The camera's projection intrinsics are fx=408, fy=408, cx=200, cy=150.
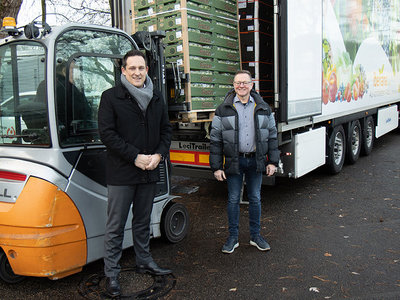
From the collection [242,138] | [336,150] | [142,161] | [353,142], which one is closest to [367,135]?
[353,142]

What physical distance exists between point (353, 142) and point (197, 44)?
204 inches

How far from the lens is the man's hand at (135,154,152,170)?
333cm

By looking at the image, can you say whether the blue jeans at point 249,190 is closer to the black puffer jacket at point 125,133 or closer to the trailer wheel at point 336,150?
the black puffer jacket at point 125,133

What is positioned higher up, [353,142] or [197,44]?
[197,44]

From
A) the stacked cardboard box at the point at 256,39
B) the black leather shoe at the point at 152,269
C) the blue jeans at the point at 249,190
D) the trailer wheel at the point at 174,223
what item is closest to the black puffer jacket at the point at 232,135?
the blue jeans at the point at 249,190

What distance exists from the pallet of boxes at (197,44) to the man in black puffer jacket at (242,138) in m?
0.83

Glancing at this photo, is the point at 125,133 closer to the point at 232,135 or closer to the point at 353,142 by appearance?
the point at 232,135

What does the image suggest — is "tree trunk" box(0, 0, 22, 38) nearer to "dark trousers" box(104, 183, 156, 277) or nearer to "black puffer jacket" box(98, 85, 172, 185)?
"black puffer jacket" box(98, 85, 172, 185)

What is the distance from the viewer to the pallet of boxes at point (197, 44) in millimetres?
4844

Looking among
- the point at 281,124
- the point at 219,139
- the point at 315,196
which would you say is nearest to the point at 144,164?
the point at 219,139

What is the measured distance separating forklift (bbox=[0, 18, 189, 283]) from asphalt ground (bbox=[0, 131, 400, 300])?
0.45m

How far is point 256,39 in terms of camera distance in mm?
5637

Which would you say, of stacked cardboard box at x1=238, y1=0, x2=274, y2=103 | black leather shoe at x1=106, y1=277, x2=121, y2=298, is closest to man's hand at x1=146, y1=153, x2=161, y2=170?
black leather shoe at x1=106, y1=277, x2=121, y2=298

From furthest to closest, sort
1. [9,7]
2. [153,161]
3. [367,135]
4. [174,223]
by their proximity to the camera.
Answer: [367,135]
[9,7]
[174,223]
[153,161]
